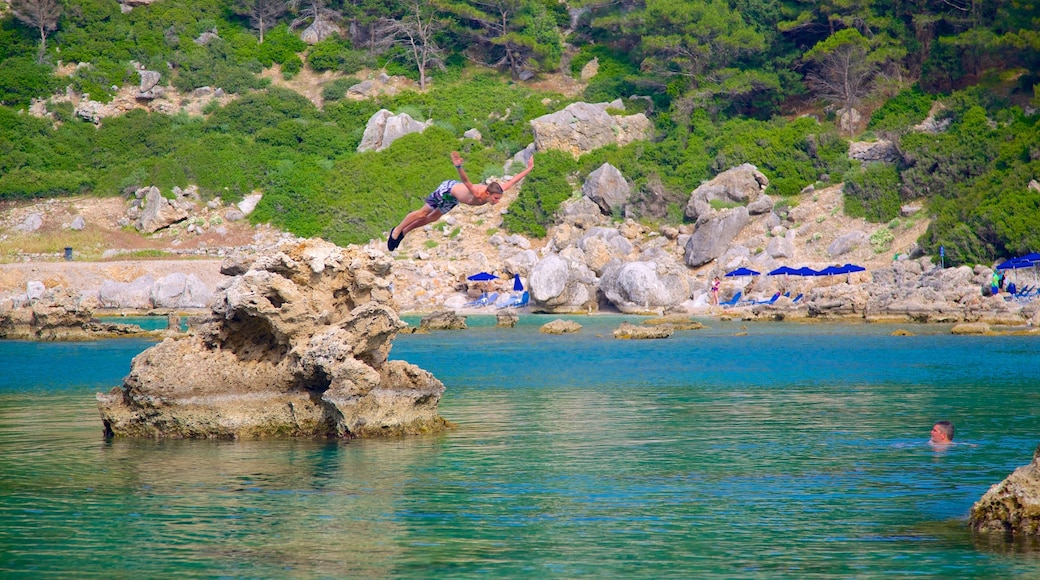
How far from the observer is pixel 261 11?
9044cm

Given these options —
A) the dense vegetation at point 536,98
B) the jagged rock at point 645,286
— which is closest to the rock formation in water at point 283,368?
the jagged rock at point 645,286

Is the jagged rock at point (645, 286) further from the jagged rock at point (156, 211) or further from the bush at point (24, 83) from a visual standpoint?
the bush at point (24, 83)

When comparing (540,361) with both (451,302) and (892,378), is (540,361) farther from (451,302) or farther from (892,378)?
(451,302)

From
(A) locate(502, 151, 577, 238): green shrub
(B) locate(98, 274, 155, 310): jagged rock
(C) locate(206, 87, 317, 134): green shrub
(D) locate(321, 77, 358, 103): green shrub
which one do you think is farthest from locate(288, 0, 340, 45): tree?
(B) locate(98, 274, 155, 310): jagged rock

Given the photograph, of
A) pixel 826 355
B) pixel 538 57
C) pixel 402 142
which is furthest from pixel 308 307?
pixel 538 57

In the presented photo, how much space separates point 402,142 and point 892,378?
175 feet

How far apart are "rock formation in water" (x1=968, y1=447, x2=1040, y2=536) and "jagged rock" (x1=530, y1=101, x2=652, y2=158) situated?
207 feet

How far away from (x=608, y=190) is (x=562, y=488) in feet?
178

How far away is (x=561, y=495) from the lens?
13594 millimetres

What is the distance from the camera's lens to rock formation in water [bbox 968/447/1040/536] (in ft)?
35.8

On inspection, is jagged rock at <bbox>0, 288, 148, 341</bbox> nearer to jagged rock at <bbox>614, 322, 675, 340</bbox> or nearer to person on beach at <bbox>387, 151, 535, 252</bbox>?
jagged rock at <bbox>614, 322, 675, 340</bbox>

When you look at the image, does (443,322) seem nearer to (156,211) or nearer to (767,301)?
(767,301)

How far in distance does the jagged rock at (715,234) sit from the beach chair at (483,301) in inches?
433

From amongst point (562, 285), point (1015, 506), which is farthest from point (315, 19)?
point (1015, 506)
